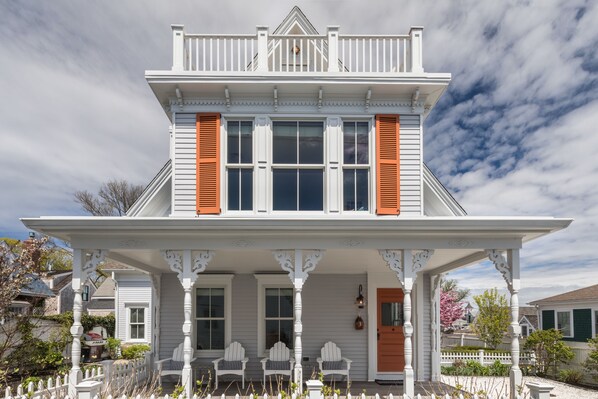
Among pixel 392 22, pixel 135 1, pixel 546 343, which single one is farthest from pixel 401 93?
pixel 546 343

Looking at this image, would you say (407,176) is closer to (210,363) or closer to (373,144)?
(373,144)

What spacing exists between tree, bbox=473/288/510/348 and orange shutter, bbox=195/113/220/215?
1458 centimetres

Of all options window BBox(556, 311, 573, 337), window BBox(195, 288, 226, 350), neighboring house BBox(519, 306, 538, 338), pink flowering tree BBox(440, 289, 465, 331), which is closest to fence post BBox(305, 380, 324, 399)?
window BBox(195, 288, 226, 350)

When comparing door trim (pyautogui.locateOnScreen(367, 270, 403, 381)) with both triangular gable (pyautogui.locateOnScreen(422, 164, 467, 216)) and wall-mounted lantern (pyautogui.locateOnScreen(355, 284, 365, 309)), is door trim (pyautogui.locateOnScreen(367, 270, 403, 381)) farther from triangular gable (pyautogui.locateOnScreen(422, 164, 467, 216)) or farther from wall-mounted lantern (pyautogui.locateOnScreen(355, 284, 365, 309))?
triangular gable (pyautogui.locateOnScreen(422, 164, 467, 216))

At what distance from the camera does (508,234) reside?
7129 mm

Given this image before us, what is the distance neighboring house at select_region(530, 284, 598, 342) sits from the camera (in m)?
16.2

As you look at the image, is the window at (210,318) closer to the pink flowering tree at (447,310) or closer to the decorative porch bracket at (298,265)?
the decorative porch bracket at (298,265)

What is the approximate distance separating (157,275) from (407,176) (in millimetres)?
6220

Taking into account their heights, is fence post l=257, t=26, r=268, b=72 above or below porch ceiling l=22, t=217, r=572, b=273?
above

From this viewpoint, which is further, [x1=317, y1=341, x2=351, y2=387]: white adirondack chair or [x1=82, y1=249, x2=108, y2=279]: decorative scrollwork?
[x1=317, y1=341, x2=351, y2=387]: white adirondack chair

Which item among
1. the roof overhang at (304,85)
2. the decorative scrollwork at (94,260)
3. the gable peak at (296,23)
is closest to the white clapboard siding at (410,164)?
the roof overhang at (304,85)

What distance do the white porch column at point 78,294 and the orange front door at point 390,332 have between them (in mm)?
6310

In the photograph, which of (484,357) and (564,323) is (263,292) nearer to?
(484,357)

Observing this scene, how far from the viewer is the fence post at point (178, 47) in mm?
9203
